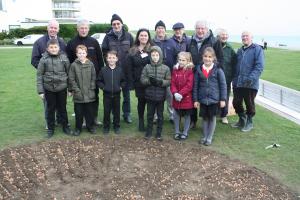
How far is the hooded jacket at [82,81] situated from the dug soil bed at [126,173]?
30.8 inches

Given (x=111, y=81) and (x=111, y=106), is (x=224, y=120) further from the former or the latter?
(x=111, y=81)

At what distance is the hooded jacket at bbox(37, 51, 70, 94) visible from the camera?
643 centimetres

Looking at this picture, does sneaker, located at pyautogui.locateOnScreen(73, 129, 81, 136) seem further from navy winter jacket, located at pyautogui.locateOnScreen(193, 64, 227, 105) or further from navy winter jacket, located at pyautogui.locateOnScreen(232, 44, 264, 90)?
navy winter jacket, located at pyautogui.locateOnScreen(232, 44, 264, 90)

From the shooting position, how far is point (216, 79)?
6.40 m

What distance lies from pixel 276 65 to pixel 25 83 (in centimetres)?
1152

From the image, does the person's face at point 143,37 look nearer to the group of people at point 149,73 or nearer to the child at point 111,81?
the group of people at point 149,73

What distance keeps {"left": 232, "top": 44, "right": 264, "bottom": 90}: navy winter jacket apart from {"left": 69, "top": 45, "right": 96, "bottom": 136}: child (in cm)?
259

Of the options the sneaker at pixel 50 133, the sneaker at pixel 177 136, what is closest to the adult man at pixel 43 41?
the sneaker at pixel 50 133

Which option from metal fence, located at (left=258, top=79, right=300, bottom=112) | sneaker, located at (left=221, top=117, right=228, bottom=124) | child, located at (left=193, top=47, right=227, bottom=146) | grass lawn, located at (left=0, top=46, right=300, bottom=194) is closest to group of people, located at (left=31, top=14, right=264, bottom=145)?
child, located at (left=193, top=47, right=227, bottom=146)

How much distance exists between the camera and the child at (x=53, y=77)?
21.1 feet

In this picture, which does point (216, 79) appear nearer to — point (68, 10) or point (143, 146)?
point (143, 146)

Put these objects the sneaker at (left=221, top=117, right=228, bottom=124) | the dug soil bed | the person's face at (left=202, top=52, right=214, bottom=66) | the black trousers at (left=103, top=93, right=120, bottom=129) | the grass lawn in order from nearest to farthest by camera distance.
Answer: the dug soil bed → the grass lawn → the person's face at (left=202, top=52, right=214, bottom=66) → the black trousers at (left=103, top=93, right=120, bottom=129) → the sneaker at (left=221, top=117, right=228, bottom=124)

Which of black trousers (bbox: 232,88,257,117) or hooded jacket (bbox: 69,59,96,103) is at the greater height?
hooded jacket (bbox: 69,59,96,103)

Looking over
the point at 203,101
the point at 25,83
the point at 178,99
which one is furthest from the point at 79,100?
the point at 25,83
